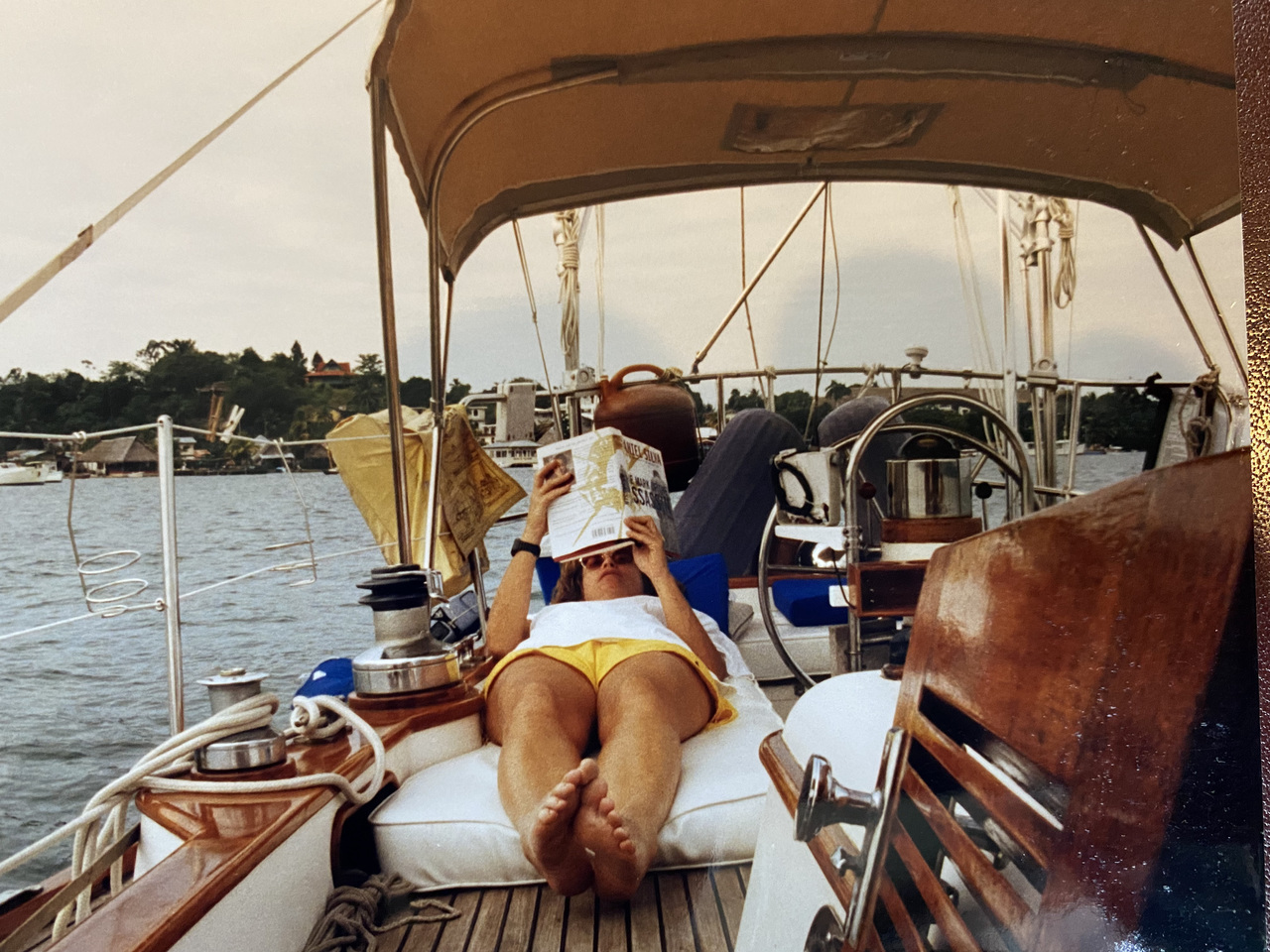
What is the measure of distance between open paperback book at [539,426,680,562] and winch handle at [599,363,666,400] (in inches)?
6.3

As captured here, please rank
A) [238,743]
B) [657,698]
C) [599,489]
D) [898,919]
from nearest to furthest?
[898,919] → [238,743] → [657,698] → [599,489]

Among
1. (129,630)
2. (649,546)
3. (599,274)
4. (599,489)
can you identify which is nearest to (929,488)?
(599,274)

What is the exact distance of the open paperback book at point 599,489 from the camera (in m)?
1.73

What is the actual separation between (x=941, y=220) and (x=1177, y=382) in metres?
0.21

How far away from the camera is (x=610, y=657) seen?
180 centimetres

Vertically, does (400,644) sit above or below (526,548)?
below

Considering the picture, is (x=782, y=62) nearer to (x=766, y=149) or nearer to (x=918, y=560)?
(x=766, y=149)

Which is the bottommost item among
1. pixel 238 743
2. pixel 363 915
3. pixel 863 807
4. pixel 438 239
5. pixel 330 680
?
pixel 363 915

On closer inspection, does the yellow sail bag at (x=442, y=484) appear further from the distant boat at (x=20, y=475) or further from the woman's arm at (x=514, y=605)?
the distant boat at (x=20, y=475)

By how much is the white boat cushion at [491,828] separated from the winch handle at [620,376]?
612 mm

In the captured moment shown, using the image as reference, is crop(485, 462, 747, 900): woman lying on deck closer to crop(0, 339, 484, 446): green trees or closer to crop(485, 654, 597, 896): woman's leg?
crop(485, 654, 597, 896): woman's leg

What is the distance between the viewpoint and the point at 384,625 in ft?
5.95

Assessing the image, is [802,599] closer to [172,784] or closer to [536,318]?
[536,318]

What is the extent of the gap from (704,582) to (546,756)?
1011mm
